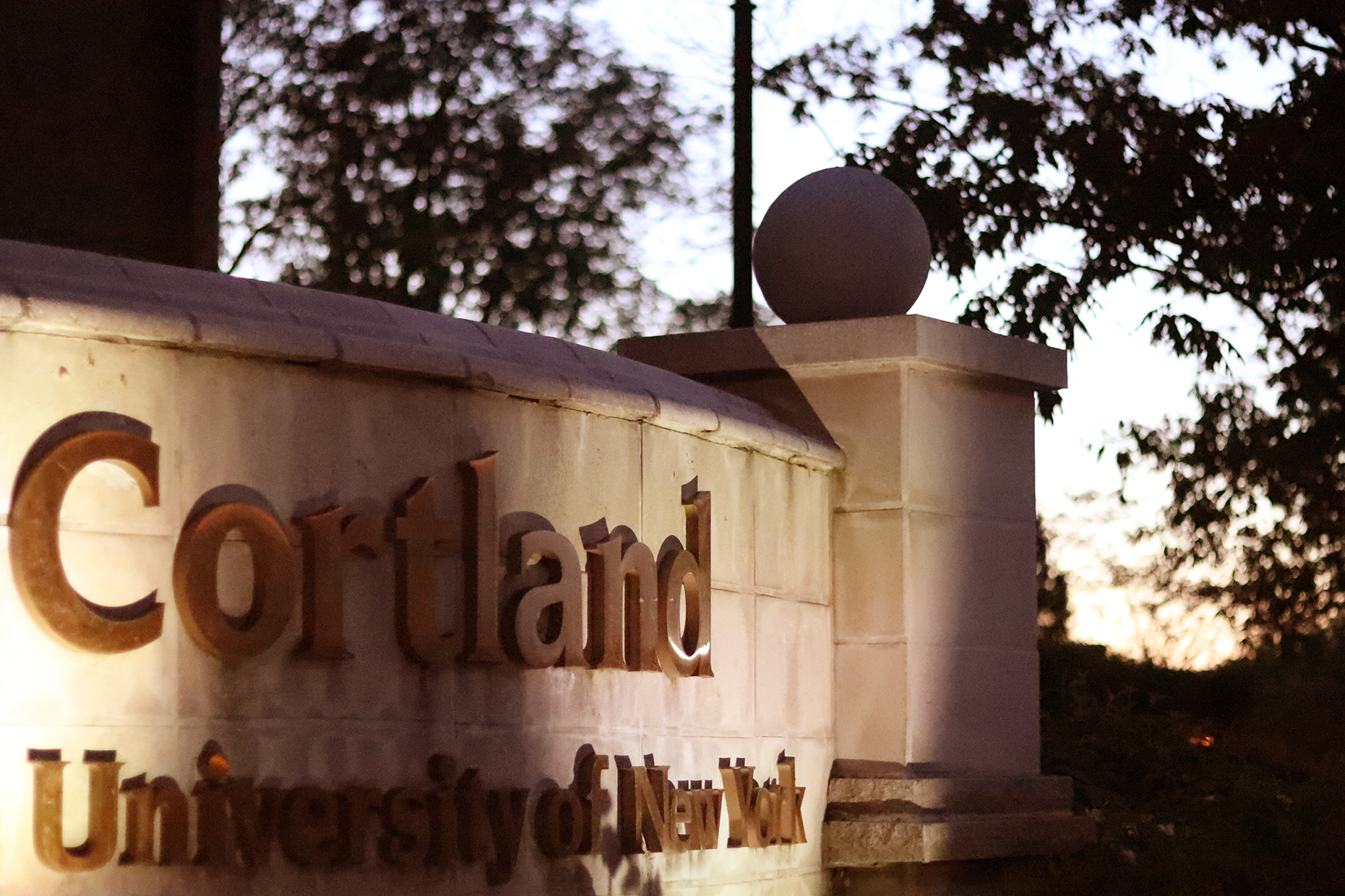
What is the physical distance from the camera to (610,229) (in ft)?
108

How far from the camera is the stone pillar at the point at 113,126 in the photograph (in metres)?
9.66

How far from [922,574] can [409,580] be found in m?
3.23

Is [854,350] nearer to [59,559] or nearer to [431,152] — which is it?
[59,559]

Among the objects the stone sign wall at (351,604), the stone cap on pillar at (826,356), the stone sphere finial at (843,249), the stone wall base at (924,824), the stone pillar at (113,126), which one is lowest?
the stone wall base at (924,824)

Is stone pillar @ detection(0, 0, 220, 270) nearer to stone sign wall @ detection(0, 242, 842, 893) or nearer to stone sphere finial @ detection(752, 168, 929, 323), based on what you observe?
stone sphere finial @ detection(752, 168, 929, 323)

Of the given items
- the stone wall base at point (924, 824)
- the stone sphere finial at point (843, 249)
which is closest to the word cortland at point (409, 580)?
the stone wall base at point (924, 824)

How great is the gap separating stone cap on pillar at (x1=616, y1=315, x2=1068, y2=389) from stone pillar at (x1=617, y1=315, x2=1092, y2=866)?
10mm

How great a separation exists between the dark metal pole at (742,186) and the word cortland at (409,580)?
5.10 meters

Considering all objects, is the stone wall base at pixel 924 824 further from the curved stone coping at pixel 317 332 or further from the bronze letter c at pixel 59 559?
the bronze letter c at pixel 59 559

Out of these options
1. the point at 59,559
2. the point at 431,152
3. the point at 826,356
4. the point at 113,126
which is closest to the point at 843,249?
the point at 826,356

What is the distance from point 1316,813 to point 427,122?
23445 millimetres

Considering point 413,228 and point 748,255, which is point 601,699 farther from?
point 413,228

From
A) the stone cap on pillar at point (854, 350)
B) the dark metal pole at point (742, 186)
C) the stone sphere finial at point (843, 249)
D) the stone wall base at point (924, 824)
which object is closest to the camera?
the stone wall base at point (924, 824)

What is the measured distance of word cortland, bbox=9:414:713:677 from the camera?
5.44m
